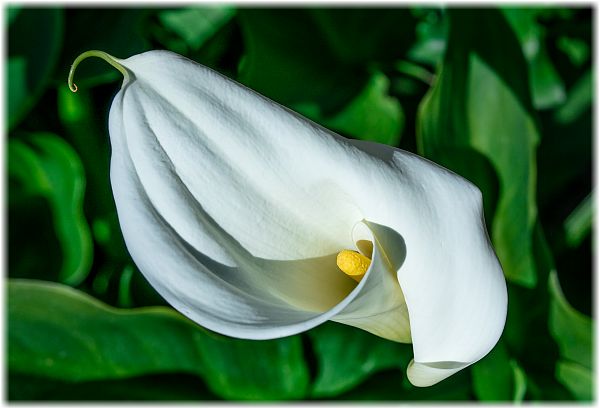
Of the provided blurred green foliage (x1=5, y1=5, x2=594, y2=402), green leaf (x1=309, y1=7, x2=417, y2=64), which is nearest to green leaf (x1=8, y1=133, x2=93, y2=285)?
blurred green foliage (x1=5, y1=5, x2=594, y2=402)

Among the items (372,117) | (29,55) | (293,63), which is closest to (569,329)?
(372,117)

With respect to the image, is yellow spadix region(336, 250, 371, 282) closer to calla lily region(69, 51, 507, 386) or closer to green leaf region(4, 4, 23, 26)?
calla lily region(69, 51, 507, 386)

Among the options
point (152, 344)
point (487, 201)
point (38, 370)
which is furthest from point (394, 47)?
point (38, 370)

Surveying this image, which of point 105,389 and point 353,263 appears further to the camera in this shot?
point 105,389

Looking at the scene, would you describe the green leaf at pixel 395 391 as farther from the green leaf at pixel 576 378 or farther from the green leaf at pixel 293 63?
the green leaf at pixel 293 63

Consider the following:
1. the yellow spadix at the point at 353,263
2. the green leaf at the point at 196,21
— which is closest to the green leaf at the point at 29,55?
the green leaf at the point at 196,21

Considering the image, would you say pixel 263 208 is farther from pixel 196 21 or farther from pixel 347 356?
pixel 196 21
